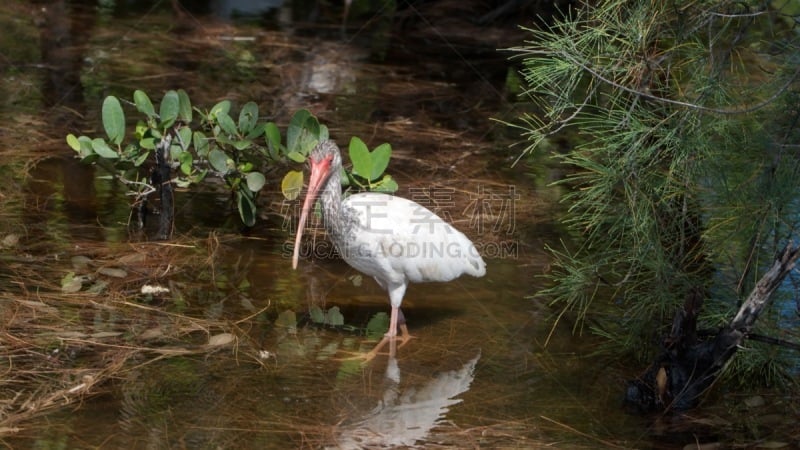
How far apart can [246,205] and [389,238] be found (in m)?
1.33

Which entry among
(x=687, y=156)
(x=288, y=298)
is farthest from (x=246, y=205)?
(x=687, y=156)

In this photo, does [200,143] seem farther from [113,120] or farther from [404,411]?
[404,411]

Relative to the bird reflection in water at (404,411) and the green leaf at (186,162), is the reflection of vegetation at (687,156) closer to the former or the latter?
the bird reflection in water at (404,411)

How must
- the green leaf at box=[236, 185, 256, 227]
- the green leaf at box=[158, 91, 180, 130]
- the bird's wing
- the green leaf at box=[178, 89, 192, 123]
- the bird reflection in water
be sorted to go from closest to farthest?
the bird reflection in water
the bird's wing
the green leaf at box=[158, 91, 180, 130]
the green leaf at box=[178, 89, 192, 123]
the green leaf at box=[236, 185, 256, 227]

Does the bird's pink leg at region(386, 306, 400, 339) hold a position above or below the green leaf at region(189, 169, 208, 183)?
below

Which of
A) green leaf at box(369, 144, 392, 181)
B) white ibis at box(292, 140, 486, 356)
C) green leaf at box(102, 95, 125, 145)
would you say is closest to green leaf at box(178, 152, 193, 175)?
green leaf at box(102, 95, 125, 145)

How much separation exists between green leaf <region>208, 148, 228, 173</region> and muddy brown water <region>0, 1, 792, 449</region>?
0.43 m

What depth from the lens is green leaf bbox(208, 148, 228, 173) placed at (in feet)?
21.6

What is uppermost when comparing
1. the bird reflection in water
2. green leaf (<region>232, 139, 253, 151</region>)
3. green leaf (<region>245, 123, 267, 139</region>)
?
green leaf (<region>245, 123, 267, 139</region>)

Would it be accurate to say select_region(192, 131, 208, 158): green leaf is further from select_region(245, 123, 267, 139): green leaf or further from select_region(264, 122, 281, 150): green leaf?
select_region(264, 122, 281, 150): green leaf

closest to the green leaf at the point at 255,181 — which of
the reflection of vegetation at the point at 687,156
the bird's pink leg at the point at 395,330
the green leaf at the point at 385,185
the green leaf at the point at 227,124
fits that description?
the green leaf at the point at 227,124

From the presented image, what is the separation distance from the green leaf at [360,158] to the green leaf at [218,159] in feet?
2.59

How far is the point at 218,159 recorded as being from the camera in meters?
6.59

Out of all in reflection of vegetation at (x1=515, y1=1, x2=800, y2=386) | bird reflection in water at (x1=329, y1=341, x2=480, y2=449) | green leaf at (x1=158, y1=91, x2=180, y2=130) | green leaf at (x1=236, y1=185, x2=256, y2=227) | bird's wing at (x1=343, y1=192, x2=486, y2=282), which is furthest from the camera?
green leaf at (x1=236, y1=185, x2=256, y2=227)
